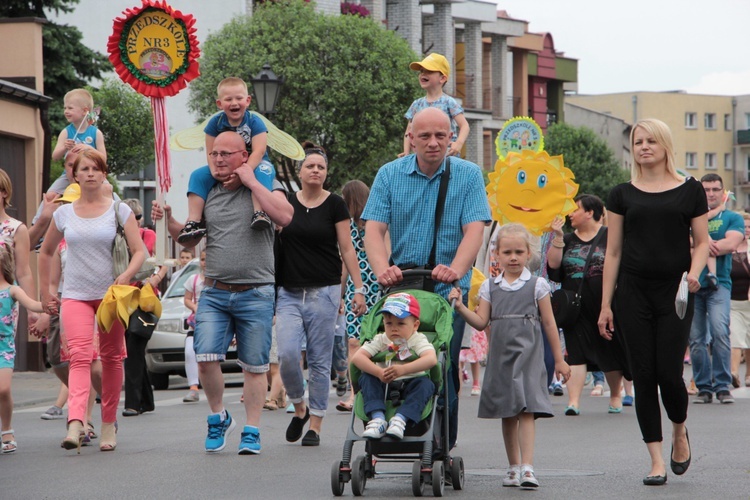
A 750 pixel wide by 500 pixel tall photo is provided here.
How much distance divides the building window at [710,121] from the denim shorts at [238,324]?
115 metres

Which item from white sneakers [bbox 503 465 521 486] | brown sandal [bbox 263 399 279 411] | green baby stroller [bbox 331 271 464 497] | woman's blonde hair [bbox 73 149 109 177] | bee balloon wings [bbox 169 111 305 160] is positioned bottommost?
brown sandal [bbox 263 399 279 411]

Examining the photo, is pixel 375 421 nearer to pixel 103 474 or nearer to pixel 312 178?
pixel 103 474

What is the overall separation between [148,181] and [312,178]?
40.4 metres

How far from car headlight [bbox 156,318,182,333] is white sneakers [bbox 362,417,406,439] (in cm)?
1148

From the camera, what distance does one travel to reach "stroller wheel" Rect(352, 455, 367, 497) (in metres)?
7.50

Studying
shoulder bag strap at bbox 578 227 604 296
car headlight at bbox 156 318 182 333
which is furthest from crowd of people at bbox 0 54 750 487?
car headlight at bbox 156 318 182 333

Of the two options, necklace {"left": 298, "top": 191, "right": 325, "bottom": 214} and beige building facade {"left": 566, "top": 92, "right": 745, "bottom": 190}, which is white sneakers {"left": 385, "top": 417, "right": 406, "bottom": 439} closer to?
necklace {"left": 298, "top": 191, "right": 325, "bottom": 214}

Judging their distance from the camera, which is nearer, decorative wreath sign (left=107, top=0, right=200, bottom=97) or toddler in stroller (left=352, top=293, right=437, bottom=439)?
toddler in stroller (left=352, top=293, right=437, bottom=439)

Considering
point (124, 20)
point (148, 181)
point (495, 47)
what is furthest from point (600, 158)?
point (124, 20)

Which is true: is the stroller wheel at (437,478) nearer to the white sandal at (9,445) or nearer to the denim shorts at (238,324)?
the denim shorts at (238,324)

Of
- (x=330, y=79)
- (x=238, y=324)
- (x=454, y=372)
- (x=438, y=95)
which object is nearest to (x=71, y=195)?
(x=238, y=324)

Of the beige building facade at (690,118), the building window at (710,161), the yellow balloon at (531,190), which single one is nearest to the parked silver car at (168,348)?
the yellow balloon at (531,190)

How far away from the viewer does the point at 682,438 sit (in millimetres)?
8406

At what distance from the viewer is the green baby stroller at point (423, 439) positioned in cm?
746
